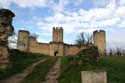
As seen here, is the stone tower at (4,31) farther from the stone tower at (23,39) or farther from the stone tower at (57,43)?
the stone tower at (57,43)

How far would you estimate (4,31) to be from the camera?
22422 mm

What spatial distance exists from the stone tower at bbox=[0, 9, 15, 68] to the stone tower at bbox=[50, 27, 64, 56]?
57434 mm

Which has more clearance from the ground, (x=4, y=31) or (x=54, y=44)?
(x=54, y=44)

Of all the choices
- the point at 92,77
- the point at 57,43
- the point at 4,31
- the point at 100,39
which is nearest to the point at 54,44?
the point at 57,43

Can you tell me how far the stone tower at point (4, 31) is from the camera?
883 inches

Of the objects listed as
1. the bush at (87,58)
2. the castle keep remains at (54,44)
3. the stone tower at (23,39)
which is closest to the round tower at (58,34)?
the castle keep remains at (54,44)

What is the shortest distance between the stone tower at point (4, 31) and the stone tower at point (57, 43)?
57.4 m

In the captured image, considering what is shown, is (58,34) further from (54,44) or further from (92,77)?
(92,77)

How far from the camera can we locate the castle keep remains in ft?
261

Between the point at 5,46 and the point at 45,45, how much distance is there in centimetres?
5866

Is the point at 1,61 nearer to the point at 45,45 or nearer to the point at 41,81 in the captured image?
the point at 41,81

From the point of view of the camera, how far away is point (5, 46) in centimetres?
2334

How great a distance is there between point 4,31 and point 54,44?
6002 cm

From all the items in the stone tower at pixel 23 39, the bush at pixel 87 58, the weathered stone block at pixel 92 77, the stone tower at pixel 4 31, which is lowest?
the weathered stone block at pixel 92 77
